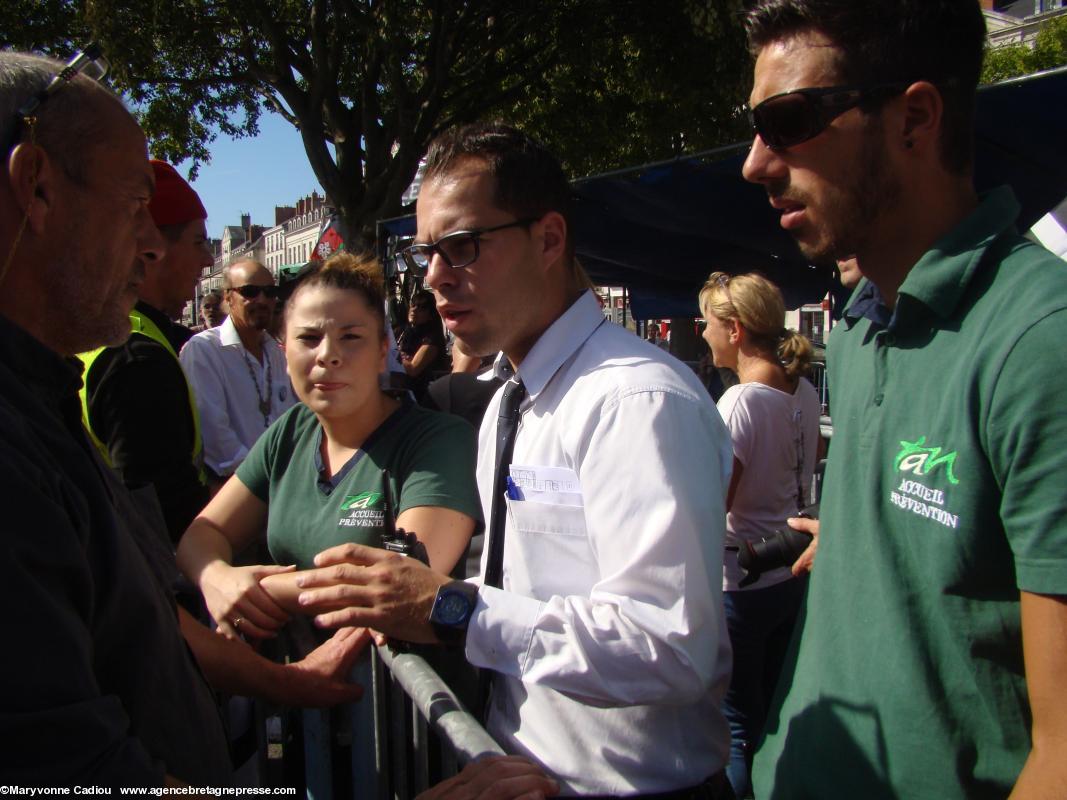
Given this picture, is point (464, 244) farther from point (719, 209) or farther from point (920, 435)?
point (719, 209)

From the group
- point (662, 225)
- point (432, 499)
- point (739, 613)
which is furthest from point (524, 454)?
point (662, 225)

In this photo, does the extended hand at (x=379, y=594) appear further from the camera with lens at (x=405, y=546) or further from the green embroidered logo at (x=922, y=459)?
the green embroidered logo at (x=922, y=459)

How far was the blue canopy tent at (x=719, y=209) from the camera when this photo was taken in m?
3.98

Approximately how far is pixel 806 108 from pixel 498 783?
1.32 metres

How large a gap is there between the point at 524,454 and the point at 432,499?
0.67 metres

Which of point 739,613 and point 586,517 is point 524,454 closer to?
point 586,517

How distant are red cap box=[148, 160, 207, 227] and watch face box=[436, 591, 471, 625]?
266cm

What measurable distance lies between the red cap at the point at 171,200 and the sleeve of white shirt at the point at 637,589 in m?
2.76

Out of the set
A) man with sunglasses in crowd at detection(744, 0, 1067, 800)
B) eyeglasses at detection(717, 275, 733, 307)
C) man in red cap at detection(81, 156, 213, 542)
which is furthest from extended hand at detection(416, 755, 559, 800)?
eyeglasses at detection(717, 275, 733, 307)

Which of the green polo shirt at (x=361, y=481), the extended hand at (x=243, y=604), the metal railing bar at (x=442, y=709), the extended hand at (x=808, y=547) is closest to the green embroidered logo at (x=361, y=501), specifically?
the green polo shirt at (x=361, y=481)

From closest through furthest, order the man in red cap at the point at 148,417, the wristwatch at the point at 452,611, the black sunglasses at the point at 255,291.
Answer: the wristwatch at the point at 452,611
the man in red cap at the point at 148,417
the black sunglasses at the point at 255,291

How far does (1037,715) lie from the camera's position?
1.04 m

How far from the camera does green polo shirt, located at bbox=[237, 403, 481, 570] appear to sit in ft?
7.55

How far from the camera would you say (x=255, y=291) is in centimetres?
480
